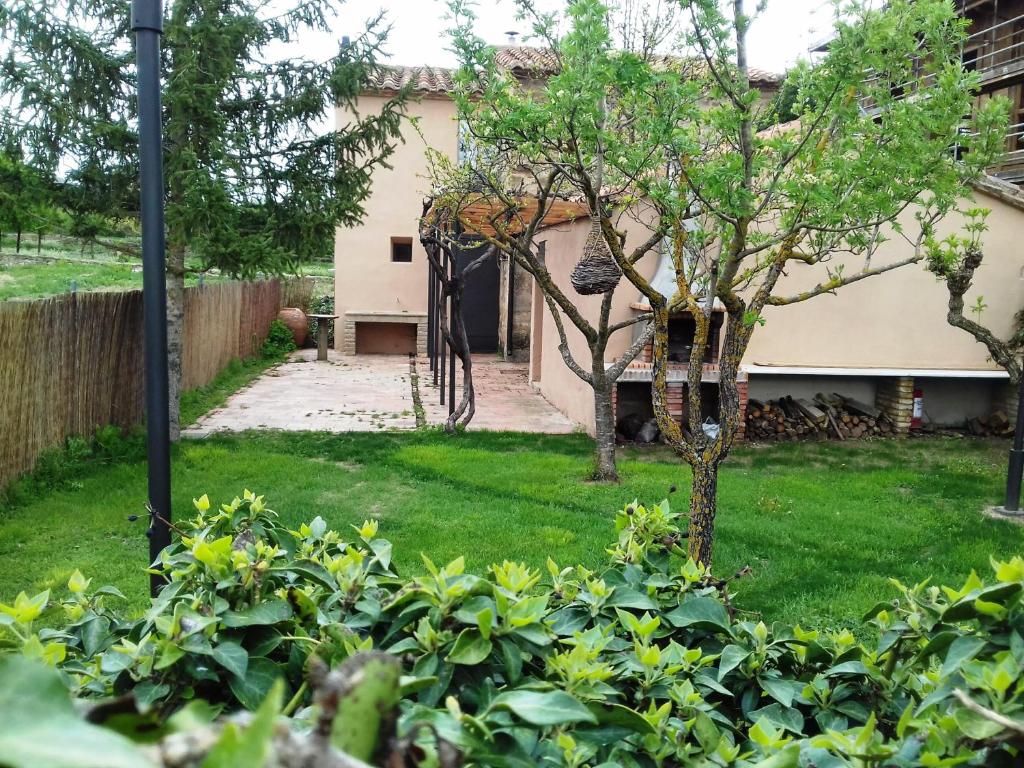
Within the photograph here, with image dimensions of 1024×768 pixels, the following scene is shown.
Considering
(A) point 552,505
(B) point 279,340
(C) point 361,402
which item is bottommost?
(A) point 552,505

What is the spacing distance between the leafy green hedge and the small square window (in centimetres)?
1755

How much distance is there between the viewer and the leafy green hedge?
3.75 feet

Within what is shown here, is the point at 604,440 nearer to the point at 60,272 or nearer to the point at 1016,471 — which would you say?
the point at 1016,471

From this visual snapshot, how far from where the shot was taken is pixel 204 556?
1508mm

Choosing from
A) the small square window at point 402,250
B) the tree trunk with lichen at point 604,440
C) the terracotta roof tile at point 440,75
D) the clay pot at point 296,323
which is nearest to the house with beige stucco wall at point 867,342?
the tree trunk with lichen at point 604,440

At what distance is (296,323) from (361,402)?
8512 millimetres

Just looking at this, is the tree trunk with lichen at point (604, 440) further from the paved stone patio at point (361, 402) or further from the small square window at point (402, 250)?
the small square window at point (402, 250)

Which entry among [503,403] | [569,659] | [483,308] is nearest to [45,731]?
[569,659]

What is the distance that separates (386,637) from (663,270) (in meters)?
8.66

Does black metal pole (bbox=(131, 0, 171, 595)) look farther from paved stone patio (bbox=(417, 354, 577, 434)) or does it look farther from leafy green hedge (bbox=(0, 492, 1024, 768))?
paved stone patio (bbox=(417, 354, 577, 434))

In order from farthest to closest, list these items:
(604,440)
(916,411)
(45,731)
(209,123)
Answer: (916,411), (209,123), (604,440), (45,731)

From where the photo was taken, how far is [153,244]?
337 centimetres

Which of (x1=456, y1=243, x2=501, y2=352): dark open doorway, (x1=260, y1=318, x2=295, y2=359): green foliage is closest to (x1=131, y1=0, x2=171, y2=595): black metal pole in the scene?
(x1=260, y1=318, x2=295, y2=359): green foliage

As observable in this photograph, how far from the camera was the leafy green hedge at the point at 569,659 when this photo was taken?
114 cm
